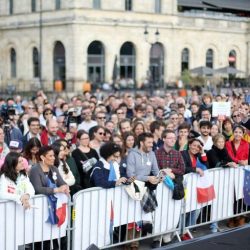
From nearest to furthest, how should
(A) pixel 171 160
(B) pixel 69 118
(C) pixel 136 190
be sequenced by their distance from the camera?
(C) pixel 136 190 → (A) pixel 171 160 → (B) pixel 69 118

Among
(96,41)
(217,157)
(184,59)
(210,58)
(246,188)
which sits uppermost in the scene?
(96,41)

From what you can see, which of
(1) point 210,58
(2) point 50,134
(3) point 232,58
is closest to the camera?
(2) point 50,134

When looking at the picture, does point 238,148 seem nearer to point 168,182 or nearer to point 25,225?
Answer: point 168,182

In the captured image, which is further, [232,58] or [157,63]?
[232,58]

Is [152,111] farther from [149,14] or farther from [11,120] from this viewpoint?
[149,14]

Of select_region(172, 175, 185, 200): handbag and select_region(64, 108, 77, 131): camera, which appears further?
select_region(64, 108, 77, 131): camera

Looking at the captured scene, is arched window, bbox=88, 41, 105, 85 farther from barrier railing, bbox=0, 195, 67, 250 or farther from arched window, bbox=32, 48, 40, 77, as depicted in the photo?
Result: barrier railing, bbox=0, 195, 67, 250

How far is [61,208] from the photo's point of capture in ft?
26.1

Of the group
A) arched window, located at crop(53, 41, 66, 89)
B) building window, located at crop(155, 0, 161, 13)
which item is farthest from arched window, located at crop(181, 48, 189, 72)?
arched window, located at crop(53, 41, 66, 89)

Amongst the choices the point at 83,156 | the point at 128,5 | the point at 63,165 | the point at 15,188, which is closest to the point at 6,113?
the point at 83,156

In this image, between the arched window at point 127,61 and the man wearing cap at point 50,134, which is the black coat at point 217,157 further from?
the arched window at point 127,61

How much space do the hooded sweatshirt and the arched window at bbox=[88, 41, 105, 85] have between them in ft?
133

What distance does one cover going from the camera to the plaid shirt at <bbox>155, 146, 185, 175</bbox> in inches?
373

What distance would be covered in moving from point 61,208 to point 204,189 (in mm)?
2845
